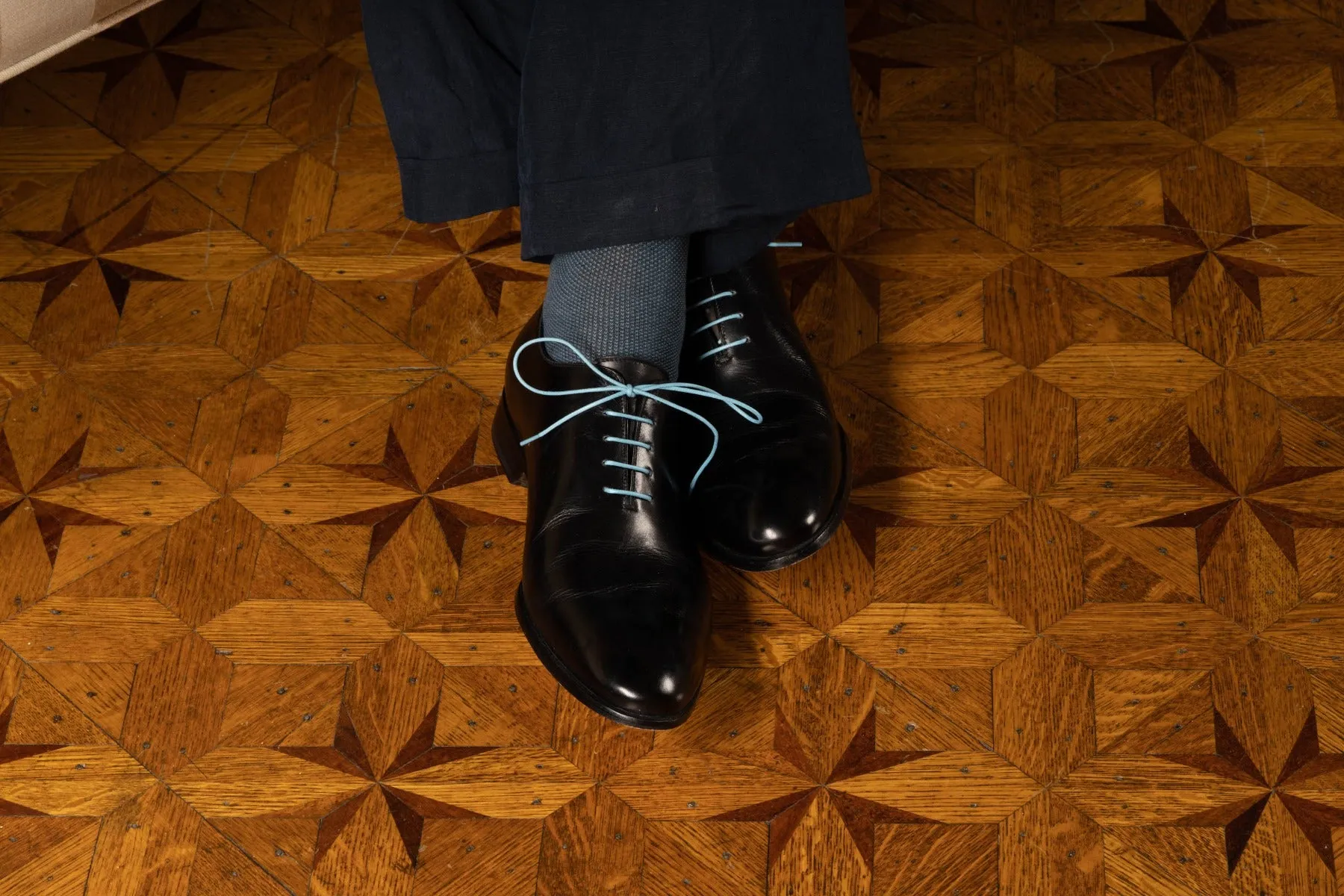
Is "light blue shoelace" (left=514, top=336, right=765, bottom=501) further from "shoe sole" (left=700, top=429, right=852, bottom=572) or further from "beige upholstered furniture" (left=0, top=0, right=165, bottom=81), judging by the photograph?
"beige upholstered furniture" (left=0, top=0, right=165, bottom=81)

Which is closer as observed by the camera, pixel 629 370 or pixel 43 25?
pixel 629 370

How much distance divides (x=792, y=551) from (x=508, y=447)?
0.69 ft

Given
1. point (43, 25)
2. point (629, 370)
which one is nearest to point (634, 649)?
point (629, 370)

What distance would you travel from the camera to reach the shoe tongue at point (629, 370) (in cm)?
73

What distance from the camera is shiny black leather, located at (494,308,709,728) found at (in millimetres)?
678

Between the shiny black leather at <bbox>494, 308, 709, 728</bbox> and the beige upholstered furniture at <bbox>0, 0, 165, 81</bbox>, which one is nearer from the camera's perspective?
the shiny black leather at <bbox>494, 308, 709, 728</bbox>

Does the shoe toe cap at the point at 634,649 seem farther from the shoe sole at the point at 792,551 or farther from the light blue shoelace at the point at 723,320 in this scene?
the light blue shoelace at the point at 723,320

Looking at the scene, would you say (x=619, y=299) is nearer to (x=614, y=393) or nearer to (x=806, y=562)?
(x=614, y=393)

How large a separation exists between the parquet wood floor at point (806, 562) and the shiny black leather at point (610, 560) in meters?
0.07

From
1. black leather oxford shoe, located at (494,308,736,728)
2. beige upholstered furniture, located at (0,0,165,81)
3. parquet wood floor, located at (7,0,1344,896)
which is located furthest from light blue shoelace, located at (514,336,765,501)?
beige upholstered furniture, located at (0,0,165,81)

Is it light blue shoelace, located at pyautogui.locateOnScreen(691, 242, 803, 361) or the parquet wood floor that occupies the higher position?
light blue shoelace, located at pyautogui.locateOnScreen(691, 242, 803, 361)

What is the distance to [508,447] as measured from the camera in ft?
2.68

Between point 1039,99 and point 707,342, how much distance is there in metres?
0.46

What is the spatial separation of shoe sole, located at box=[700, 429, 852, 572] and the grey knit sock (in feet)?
0.40
